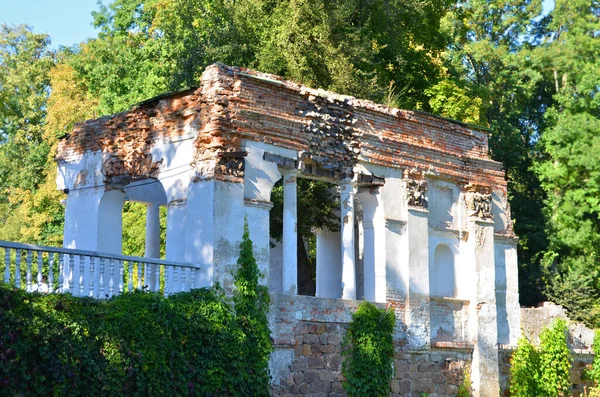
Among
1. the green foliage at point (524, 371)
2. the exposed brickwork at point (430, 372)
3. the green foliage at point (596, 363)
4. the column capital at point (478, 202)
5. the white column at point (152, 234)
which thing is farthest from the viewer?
the green foliage at point (596, 363)

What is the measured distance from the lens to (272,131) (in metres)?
16.6

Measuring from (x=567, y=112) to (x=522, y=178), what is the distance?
3161 mm

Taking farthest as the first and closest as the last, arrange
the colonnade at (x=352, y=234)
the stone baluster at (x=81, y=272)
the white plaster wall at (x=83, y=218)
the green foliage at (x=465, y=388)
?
the green foliage at (x=465, y=388)
the white plaster wall at (x=83, y=218)
the colonnade at (x=352, y=234)
the stone baluster at (x=81, y=272)

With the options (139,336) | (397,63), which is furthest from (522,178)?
(139,336)

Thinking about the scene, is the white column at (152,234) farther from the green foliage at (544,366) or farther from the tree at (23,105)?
the tree at (23,105)

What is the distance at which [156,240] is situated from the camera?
1955 centimetres

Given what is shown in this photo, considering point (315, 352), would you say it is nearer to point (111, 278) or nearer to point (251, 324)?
point (251, 324)

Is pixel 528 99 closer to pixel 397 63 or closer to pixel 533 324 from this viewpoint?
pixel 397 63

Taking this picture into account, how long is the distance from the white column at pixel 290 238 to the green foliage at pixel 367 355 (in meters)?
1.45

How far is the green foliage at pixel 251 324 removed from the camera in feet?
50.2

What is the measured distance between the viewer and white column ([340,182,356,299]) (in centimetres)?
1766

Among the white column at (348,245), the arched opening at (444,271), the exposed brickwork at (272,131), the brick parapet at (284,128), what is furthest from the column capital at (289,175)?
the arched opening at (444,271)

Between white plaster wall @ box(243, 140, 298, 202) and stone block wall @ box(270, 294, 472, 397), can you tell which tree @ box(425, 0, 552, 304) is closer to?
stone block wall @ box(270, 294, 472, 397)

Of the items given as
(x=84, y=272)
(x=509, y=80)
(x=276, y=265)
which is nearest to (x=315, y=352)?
(x=84, y=272)
